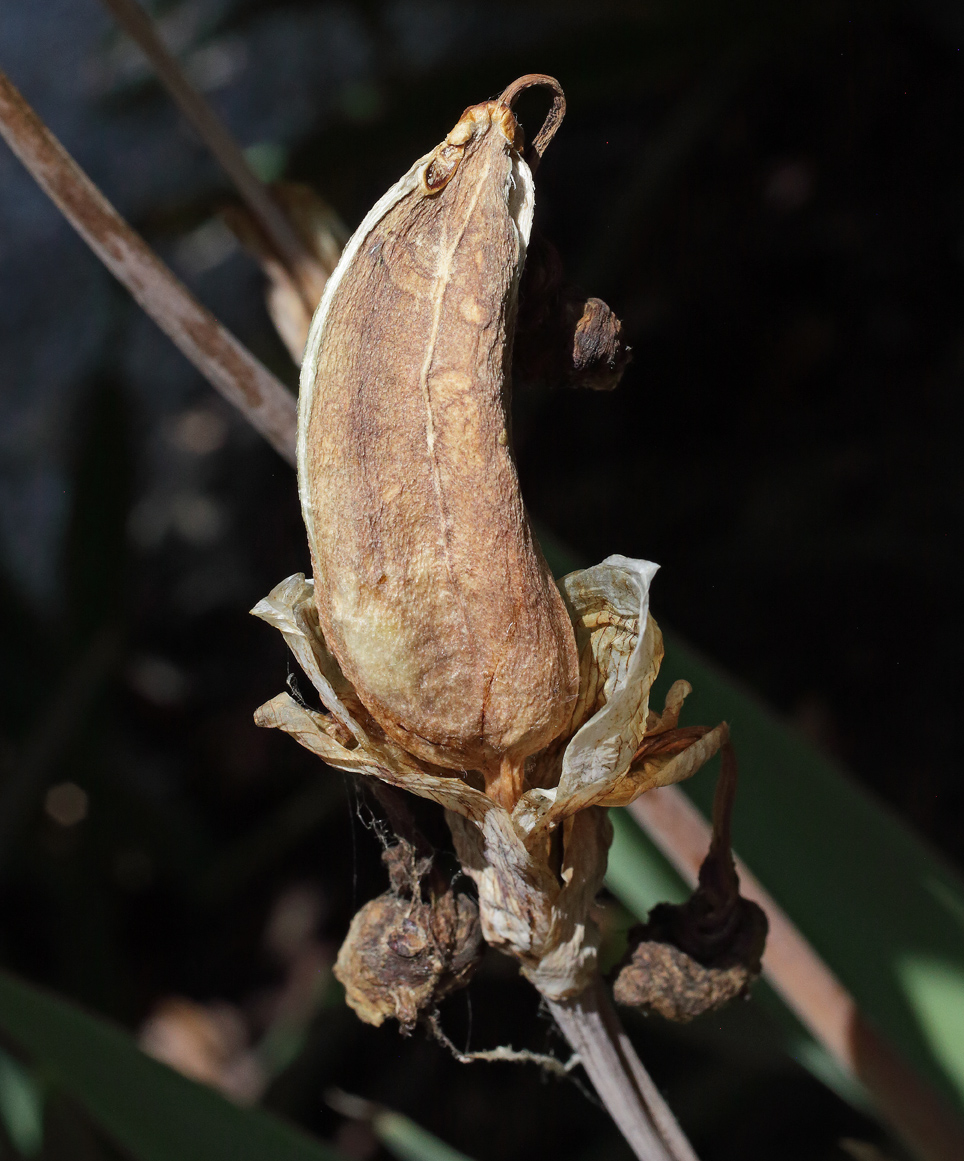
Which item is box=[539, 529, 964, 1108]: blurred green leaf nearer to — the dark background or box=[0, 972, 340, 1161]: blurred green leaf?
box=[0, 972, 340, 1161]: blurred green leaf

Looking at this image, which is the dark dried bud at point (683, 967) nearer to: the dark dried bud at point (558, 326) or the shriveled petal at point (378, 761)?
the shriveled petal at point (378, 761)

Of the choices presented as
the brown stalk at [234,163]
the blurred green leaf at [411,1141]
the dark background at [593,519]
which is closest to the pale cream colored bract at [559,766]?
the brown stalk at [234,163]

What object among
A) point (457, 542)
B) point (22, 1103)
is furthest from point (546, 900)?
point (22, 1103)

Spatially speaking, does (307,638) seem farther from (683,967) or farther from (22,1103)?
(22,1103)

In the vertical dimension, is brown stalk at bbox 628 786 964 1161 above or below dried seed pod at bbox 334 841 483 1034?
below

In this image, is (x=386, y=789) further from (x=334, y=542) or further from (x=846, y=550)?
(x=846, y=550)

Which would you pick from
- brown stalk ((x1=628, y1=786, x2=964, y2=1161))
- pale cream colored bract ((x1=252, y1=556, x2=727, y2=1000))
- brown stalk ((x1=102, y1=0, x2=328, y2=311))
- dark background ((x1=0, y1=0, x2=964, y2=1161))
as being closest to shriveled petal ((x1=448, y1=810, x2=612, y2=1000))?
pale cream colored bract ((x1=252, y1=556, x2=727, y2=1000))
